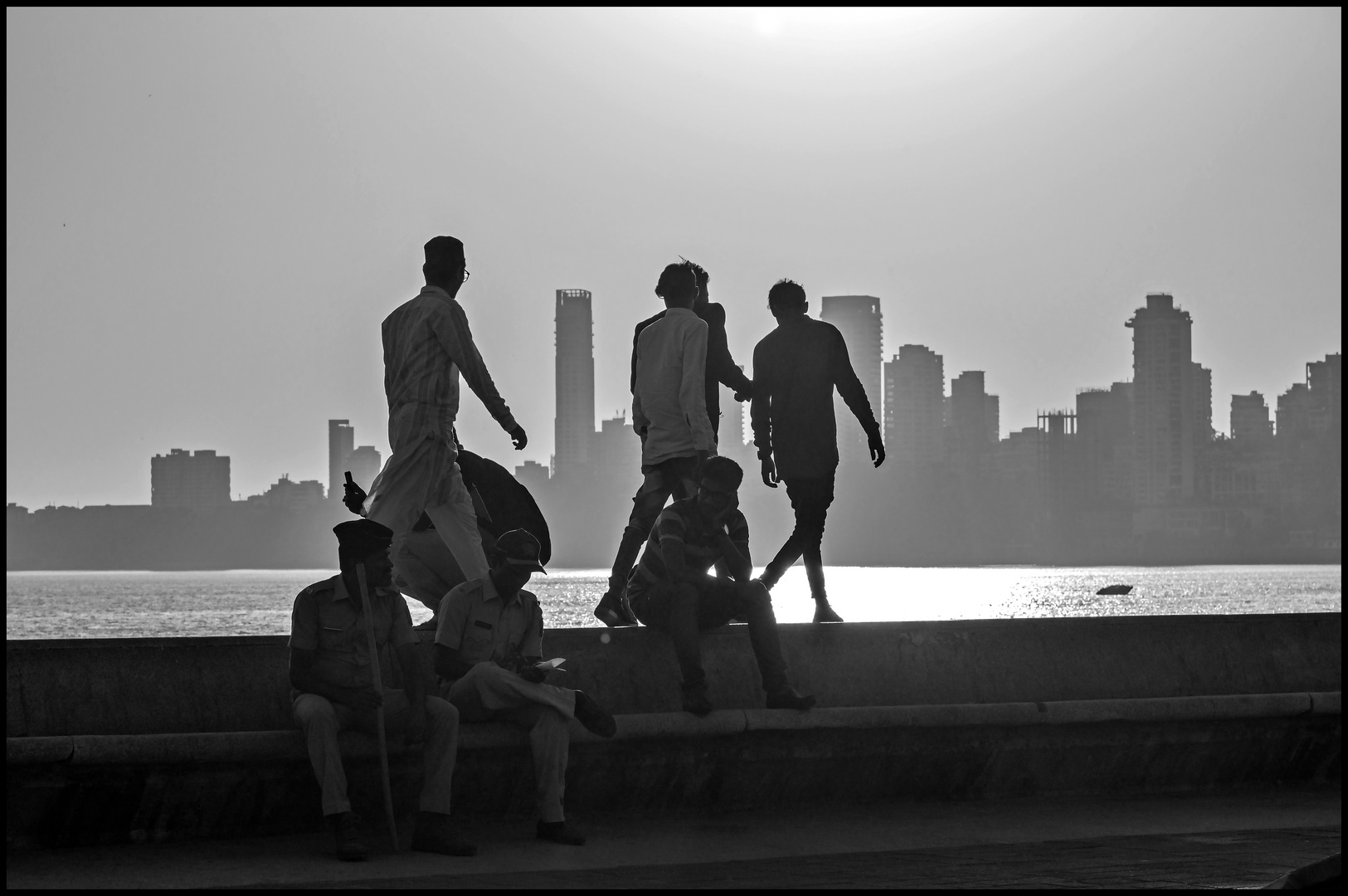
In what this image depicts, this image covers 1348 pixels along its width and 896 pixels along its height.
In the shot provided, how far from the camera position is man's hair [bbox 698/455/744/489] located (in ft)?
30.4

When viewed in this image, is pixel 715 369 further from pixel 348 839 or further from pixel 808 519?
pixel 348 839

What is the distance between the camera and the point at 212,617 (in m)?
→ 106

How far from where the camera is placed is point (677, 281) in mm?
10469

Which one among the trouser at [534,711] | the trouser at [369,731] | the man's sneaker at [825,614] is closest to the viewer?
the trouser at [369,731]

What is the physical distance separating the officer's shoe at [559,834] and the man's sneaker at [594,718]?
511mm

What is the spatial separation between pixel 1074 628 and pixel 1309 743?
155 cm

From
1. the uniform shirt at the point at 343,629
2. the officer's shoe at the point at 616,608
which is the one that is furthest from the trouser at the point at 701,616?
the uniform shirt at the point at 343,629

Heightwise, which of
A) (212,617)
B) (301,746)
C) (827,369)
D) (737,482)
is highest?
(827,369)

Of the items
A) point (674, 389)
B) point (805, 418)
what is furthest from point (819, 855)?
point (805, 418)

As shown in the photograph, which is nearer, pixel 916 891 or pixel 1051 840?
pixel 916 891

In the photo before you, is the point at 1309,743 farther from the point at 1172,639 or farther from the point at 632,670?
the point at 632,670

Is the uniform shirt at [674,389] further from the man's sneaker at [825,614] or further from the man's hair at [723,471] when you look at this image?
the man's sneaker at [825,614]

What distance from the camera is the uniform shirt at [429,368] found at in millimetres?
9203

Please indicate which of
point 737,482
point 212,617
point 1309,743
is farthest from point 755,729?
point 212,617
